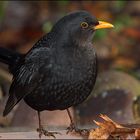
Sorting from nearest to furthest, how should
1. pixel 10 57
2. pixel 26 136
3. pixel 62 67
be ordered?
pixel 26 136
pixel 62 67
pixel 10 57

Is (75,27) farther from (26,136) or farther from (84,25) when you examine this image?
(26,136)

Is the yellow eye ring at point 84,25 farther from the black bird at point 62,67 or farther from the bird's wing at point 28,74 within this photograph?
the bird's wing at point 28,74

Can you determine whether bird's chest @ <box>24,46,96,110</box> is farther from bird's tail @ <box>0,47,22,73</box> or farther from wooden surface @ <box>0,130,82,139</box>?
bird's tail @ <box>0,47,22,73</box>

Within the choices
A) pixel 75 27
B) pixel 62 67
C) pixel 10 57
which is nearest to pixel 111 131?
pixel 62 67

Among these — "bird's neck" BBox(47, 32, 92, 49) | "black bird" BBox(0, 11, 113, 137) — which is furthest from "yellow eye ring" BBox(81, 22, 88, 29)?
"bird's neck" BBox(47, 32, 92, 49)

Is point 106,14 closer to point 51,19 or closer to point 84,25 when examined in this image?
point 51,19
